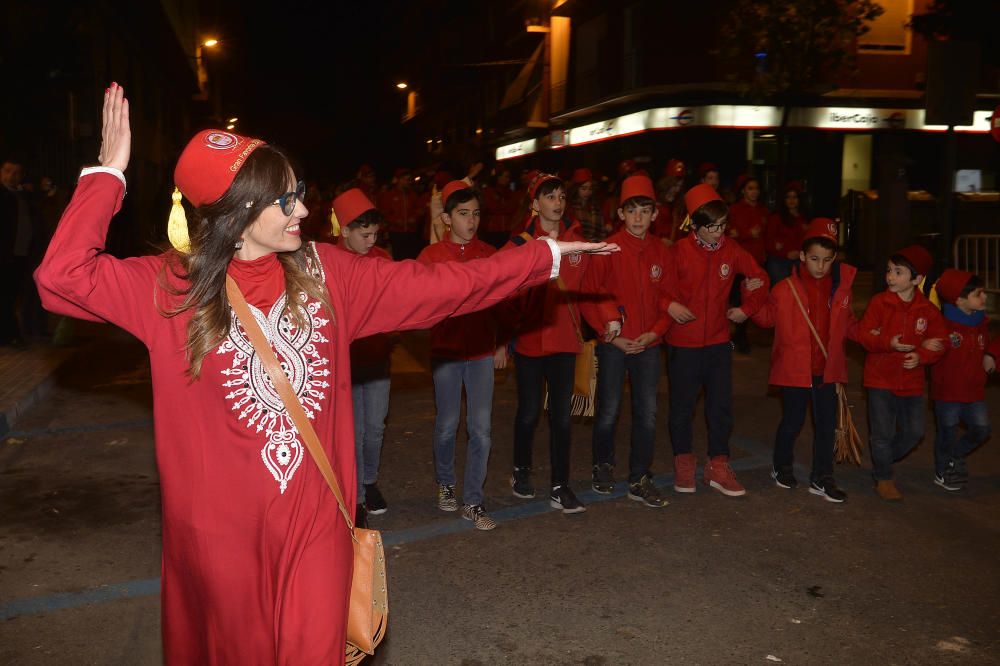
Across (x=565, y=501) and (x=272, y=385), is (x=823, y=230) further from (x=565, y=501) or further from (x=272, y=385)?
(x=272, y=385)

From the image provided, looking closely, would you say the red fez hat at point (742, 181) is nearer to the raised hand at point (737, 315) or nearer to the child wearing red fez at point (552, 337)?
the raised hand at point (737, 315)

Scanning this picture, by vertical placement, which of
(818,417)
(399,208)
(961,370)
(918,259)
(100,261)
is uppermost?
(399,208)

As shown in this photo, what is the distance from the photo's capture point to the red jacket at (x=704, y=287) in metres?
6.35

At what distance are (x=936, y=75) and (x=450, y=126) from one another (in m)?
49.7

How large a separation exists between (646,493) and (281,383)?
410 centimetres

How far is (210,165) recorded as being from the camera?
8.36 feet

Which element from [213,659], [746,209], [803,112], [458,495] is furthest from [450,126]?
[213,659]

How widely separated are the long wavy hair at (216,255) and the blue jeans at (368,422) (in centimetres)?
336

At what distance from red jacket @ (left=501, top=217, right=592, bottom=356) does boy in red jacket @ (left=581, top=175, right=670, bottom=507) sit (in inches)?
4.9

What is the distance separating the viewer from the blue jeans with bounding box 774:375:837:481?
638cm

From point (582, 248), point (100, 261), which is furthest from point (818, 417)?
point (100, 261)

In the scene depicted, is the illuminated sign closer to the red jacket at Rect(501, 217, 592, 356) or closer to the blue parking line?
the blue parking line

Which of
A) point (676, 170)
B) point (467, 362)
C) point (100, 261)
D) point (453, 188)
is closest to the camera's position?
point (100, 261)

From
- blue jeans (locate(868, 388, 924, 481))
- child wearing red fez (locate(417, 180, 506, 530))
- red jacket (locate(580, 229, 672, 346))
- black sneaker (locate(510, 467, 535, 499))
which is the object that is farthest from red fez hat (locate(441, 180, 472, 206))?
blue jeans (locate(868, 388, 924, 481))
